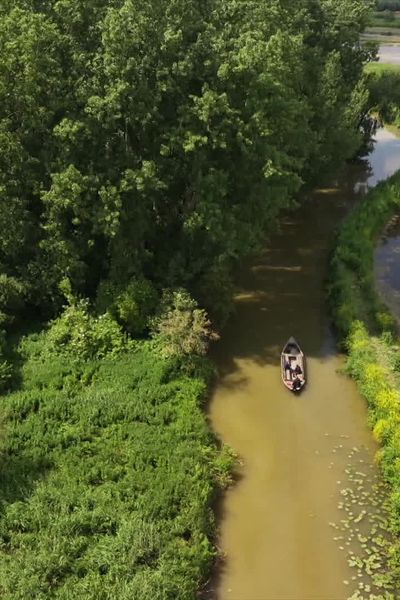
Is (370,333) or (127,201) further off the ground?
(127,201)

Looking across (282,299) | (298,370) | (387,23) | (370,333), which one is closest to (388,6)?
(387,23)

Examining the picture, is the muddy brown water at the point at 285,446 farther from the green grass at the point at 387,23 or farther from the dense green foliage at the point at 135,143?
the green grass at the point at 387,23

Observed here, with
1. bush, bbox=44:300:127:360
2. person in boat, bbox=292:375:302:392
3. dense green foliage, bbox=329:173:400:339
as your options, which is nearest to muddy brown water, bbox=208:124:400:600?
person in boat, bbox=292:375:302:392

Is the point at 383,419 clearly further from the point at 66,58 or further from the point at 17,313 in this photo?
the point at 66,58

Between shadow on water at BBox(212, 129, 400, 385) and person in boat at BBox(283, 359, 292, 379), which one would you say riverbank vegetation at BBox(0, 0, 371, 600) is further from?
person in boat at BBox(283, 359, 292, 379)

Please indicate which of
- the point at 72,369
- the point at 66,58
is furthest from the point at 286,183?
the point at 72,369

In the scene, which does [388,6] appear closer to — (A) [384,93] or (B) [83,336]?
(A) [384,93]
